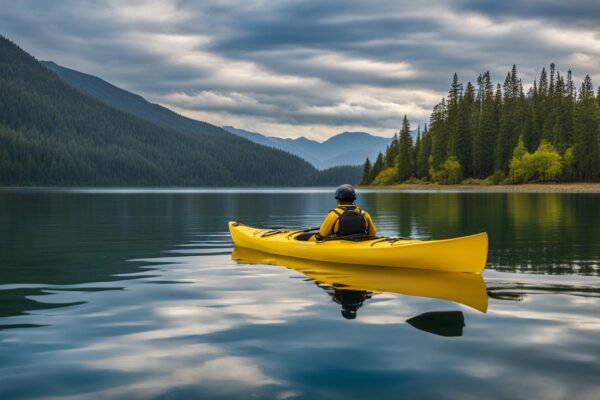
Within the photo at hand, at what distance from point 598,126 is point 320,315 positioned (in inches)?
4618

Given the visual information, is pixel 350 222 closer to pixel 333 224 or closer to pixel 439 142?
pixel 333 224

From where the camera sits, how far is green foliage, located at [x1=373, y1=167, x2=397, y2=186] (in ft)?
511

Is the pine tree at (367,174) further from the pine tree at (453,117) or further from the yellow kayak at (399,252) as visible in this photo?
the yellow kayak at (399,252)

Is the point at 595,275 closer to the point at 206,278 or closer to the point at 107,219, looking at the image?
the point at 206,278

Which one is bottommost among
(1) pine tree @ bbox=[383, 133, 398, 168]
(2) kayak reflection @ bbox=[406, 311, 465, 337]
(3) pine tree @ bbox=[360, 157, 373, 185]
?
(2) kayak reflection @ bbox=[406, 311, 465, 337]

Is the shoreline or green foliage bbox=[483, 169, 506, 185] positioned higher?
green foliage bbox=[483, 169, 506, 185]

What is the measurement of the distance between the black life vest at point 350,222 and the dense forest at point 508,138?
105 m

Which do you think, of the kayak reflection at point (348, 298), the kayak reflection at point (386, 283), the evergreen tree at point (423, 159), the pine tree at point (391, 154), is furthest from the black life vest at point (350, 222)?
the pine tree at point (391, 154)

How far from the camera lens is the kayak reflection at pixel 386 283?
12562mm

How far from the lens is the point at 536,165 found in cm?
11538

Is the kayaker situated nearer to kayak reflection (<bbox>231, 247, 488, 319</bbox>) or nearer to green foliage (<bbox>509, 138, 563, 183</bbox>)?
kayak reflection (<bbox>231, 247, 488, 319</bbox>)

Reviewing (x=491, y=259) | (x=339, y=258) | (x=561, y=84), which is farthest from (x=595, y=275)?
(x=561, y=84)

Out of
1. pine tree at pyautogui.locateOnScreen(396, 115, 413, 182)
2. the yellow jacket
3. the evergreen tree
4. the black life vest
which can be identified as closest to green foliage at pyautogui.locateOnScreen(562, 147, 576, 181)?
the evergreen tree

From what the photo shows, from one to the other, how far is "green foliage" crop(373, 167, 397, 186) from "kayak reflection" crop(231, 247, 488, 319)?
457ft
